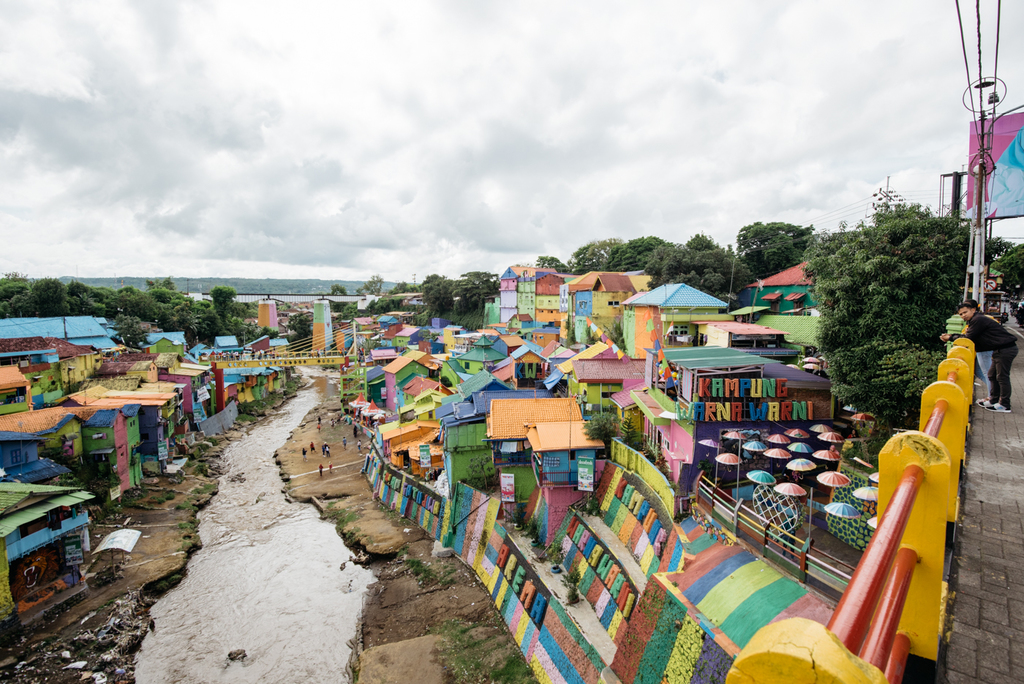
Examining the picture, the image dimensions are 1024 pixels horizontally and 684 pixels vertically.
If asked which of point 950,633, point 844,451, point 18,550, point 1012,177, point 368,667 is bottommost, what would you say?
point 368,667

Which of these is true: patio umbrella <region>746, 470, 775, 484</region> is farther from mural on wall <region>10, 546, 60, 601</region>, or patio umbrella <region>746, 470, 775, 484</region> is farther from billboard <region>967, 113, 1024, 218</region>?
mural on wall <region>10, 546, 60, 601</region>

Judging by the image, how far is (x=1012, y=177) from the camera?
14719 millimetres

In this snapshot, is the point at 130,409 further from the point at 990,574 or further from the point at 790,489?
the point at 990,574

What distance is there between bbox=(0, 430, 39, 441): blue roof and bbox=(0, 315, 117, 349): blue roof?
780 inches

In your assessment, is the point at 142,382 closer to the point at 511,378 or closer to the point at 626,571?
the point at 511,378

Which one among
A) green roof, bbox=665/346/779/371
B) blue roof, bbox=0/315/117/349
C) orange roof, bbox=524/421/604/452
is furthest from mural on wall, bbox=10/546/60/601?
blue roof, bbox=0/315/117/349

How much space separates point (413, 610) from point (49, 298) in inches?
2017

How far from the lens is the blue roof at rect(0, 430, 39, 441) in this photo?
66.8 ft

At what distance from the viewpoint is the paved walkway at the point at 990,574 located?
2.90m

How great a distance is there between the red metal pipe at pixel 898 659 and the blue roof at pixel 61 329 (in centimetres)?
4843

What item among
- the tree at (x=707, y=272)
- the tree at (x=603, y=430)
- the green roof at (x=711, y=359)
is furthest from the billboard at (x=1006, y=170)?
the tree at (x=707, y=272)

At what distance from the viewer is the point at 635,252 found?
5800 cm

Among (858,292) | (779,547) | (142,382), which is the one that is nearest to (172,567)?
(142,382)

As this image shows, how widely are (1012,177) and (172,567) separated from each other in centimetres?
3314
